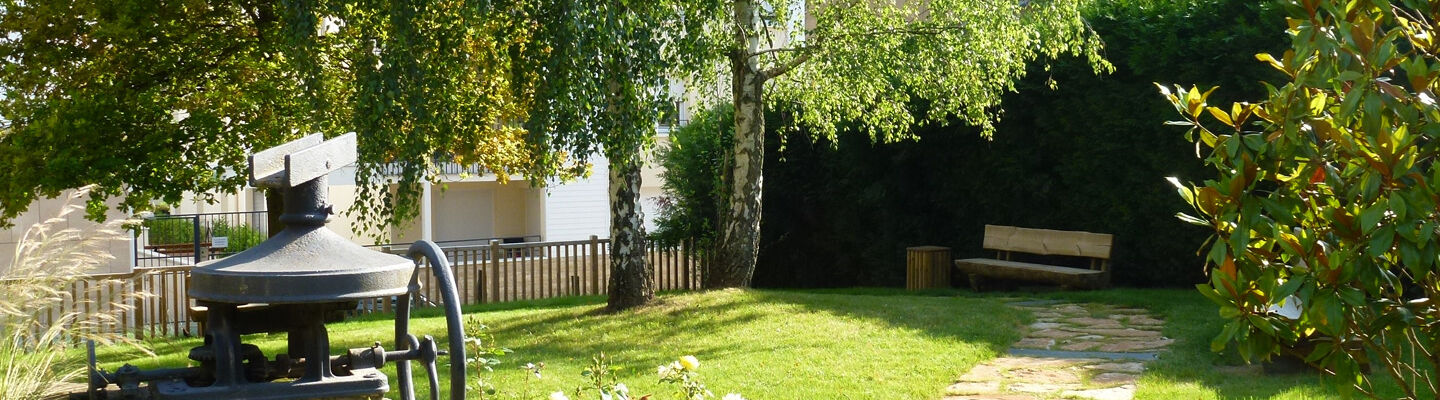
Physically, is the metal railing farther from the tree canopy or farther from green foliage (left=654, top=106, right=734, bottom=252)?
the tree canopy

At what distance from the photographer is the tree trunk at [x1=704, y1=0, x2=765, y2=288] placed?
10812 mm

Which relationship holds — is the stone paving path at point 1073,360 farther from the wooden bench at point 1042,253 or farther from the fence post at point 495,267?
the fence post at point 495,267

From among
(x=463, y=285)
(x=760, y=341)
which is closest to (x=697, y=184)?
(x=463, y=285)

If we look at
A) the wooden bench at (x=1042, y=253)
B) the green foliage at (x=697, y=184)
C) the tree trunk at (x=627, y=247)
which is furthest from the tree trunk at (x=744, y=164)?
the green foliage at (x=697, y=184)

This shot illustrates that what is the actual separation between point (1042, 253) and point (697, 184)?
484 centimetres

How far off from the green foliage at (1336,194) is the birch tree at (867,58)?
7.15 meters

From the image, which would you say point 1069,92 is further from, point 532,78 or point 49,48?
point 49,48

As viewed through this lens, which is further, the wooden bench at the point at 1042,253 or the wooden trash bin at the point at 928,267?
the wooden trash bin at the point at 928,267

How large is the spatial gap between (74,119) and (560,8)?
502cm

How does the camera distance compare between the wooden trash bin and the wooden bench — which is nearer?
the wooden bench

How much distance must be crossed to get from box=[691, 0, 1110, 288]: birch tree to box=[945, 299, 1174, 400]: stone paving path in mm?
2392

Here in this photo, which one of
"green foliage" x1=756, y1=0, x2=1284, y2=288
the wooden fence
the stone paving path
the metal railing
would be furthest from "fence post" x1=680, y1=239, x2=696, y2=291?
the metal railing

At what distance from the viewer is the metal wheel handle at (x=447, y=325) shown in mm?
2805

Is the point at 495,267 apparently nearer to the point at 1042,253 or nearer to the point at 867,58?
the point at 867,58
